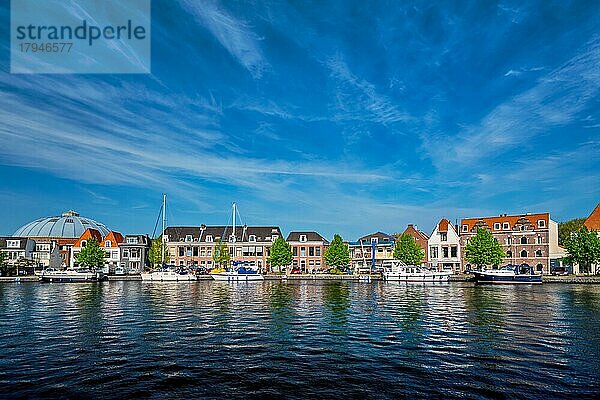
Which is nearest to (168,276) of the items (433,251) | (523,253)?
(433,251)

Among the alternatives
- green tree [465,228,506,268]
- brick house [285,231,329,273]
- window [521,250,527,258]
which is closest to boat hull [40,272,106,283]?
brick house [285,231,329,273]

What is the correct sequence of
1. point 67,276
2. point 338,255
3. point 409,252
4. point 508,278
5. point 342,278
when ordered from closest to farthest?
point 508,278, point 67,276, point 342,278, point 409,252, point 338,255

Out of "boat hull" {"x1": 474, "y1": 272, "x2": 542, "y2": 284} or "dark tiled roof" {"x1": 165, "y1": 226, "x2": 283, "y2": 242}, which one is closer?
"boat hull" {"x1": 474, "y1": 272, "x2": 542, "y2": 284}

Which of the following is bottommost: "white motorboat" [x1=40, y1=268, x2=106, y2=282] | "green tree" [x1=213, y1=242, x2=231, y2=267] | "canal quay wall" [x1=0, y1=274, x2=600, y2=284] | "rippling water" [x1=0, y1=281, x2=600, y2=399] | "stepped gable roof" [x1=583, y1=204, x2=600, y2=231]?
"canal quay wall" [x1=0, y1=274, x2=600, y2=284]

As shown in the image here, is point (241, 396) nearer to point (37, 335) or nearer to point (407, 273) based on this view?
point (37, 335)

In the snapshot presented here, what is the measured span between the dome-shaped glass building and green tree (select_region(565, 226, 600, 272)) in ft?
525

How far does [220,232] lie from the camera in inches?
5128

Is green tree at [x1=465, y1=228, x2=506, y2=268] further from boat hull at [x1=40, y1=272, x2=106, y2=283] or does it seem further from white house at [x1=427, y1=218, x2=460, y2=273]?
boat hull at [x1=40, y1=272, x2=106, y2=283]

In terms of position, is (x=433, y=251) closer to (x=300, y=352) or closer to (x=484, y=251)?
(x=484, y=251)

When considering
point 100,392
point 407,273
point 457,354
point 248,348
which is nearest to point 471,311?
point 457,354

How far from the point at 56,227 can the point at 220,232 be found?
81.2m

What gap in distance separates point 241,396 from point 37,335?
18801 mm

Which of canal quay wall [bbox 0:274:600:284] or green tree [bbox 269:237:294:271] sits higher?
green tree [bbox 269:237:294:271]

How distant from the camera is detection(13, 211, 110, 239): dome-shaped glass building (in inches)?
6648
